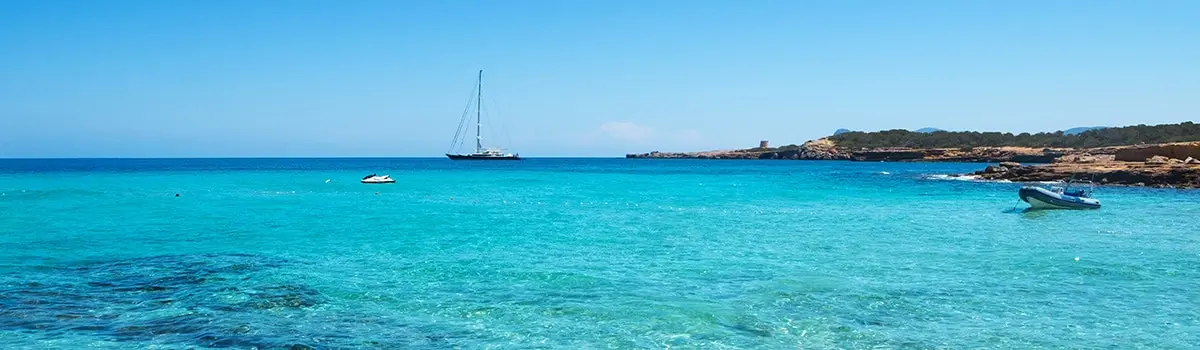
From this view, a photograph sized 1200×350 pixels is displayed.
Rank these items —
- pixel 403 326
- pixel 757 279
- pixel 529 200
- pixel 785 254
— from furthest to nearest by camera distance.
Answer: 1. pixel 529 200
2. pixel 785 254
3. pixel 757 279
4. pixel 403 326

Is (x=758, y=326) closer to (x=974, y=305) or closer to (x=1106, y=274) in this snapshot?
(x=974, y=305)

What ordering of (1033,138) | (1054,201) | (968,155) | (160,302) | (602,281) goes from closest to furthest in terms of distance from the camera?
1. (160,302)
2. (602,281)
3. (1054,201)
4. (968,155)
5. (1033,138)

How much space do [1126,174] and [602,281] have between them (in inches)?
1974

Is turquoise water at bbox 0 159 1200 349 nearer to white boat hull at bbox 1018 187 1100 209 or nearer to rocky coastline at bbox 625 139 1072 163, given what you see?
white boat hull at bbox 1018 187 1100 209

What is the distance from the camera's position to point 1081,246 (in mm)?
20625

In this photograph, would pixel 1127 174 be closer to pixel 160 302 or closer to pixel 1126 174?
pixel 1126 174

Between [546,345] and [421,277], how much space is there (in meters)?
5.89

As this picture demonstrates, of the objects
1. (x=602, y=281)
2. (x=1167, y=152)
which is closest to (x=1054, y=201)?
(x=602, y=281)

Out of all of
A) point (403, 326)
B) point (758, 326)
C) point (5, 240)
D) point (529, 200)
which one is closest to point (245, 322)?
point (403, 326)

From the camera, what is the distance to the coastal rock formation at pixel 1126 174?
4772cm

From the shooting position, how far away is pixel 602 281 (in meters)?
15.1

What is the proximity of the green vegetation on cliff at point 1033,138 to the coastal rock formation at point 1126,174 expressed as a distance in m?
68.3

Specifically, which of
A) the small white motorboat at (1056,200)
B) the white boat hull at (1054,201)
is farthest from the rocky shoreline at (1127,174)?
the white boat hull at (1054,201)

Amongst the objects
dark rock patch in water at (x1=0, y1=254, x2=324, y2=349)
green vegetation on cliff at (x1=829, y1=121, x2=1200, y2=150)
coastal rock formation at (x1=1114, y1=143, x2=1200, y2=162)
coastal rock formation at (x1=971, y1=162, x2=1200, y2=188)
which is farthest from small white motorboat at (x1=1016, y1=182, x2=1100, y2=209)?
green vegetation on cliff at (x1=829, y1=121, x2=1200, y2=150)
